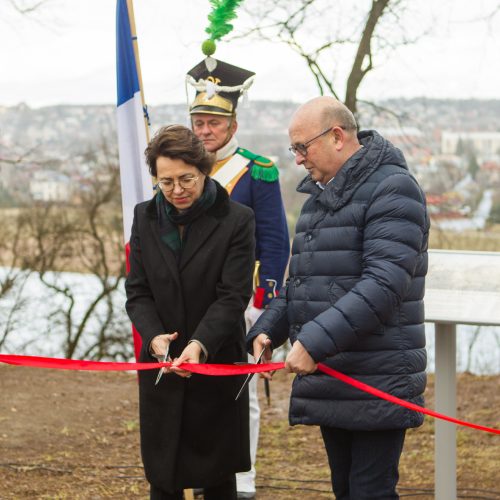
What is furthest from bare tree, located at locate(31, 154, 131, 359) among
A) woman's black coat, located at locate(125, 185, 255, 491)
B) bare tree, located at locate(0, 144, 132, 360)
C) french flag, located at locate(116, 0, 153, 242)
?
woman's black coat, located at locate(125, 185, 255, 491)

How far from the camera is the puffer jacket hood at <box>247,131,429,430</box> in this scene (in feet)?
9.37

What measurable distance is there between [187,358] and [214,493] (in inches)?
25.9

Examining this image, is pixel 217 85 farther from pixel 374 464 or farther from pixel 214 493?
pixel 374 464

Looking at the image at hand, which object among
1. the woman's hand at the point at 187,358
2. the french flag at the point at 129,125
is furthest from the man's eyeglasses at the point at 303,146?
the french flag at the point at 129,125

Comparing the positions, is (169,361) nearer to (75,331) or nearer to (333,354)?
(333,354)

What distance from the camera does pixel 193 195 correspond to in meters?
3.29

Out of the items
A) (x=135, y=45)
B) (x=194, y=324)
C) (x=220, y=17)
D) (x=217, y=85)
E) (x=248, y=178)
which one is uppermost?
(x=220, y=17)

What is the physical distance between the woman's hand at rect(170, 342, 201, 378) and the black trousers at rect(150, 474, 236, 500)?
54cm

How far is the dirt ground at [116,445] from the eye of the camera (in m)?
5.08

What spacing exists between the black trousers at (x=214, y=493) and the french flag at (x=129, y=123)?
1426mm

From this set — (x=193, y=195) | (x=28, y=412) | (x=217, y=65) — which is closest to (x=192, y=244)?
(x=193, y=195)

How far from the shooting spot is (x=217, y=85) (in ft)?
14.7

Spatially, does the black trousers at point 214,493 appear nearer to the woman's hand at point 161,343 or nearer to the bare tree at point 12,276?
the woman's hand at point 161,343

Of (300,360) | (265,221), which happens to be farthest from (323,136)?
(265,221)
